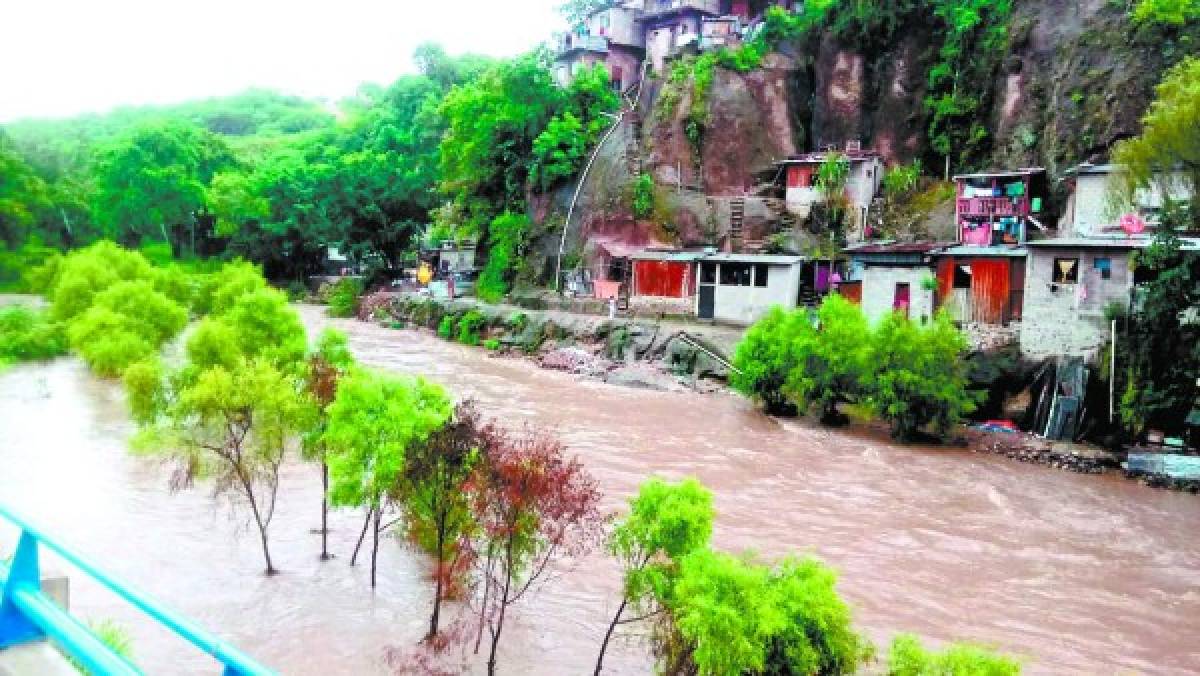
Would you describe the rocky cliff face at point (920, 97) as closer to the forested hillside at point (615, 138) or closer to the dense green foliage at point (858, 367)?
the forested hillside at point (615, 138)

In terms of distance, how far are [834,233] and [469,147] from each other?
25003 mm

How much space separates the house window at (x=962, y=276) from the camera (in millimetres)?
31984

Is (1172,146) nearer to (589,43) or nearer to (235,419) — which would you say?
(235,419)

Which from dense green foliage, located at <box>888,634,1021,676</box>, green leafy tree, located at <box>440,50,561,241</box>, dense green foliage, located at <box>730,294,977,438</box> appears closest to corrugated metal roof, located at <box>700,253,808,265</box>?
dense green foliage, located at <box>730,294,977,438</box>

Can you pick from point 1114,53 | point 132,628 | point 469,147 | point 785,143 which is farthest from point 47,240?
point 1114,53

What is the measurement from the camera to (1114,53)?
3572 cm

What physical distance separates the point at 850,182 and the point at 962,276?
14406mm

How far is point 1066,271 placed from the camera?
90.1 ft

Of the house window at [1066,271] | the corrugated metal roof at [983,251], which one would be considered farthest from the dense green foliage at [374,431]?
the corrugated metal roof at [983,251]

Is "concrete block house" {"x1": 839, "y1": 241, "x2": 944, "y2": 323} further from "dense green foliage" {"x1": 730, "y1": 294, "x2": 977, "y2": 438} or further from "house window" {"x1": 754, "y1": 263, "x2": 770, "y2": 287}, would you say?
"house window" {"x1": 754, "y1": 263, "x2": 770, "y2": 287}

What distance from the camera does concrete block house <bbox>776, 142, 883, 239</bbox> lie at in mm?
44656

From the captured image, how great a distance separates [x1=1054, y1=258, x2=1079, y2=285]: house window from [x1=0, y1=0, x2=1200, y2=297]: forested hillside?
10198mm

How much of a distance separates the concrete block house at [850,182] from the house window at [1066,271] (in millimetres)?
16973

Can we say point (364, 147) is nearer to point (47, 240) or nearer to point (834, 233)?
point (47, 240)
